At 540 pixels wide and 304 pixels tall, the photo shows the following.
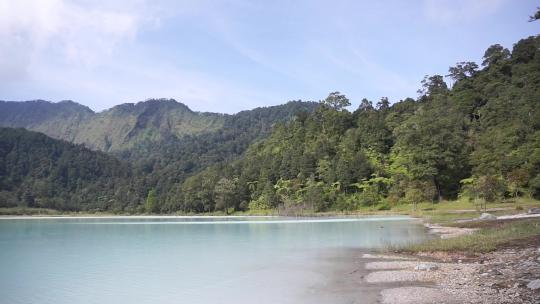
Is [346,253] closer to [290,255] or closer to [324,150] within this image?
[290,255]

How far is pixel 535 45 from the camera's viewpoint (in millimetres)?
83625

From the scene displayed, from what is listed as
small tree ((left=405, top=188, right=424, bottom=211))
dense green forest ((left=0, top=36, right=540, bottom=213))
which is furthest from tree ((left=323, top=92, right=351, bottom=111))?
small tree ((left=405, top=188, right=424, bottom=211))

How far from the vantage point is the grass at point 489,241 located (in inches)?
758

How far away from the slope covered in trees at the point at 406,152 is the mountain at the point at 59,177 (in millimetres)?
40211

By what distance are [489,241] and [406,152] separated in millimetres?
52907

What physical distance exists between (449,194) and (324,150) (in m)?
30.9

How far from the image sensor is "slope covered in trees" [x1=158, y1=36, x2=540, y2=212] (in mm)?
56562

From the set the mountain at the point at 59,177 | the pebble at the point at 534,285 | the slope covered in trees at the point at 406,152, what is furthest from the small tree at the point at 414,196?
the mountain at the point at 59,177

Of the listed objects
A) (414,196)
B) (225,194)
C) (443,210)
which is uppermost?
(225,194)

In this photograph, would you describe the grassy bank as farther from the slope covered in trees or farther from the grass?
the grass

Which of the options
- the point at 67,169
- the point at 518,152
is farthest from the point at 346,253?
the point at 67,169

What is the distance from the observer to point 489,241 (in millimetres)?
20328

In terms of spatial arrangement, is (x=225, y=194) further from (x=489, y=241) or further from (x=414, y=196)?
(x=489, y=241)

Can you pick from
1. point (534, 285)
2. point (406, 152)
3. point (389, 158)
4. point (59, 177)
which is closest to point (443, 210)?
point (406, 152)
